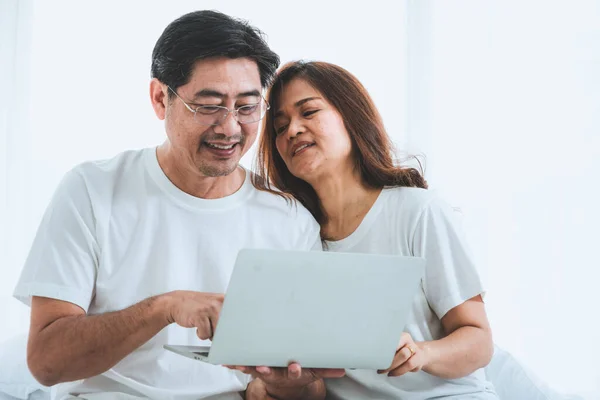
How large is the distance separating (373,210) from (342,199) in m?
0.11

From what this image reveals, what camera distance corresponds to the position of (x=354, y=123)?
2064 millimetres

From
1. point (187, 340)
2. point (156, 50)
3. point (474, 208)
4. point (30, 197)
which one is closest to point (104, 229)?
point (187, 340)

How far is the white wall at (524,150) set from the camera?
9.23ft

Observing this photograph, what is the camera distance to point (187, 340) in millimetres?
1763

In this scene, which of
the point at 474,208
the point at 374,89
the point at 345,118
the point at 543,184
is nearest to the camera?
the point at 345,118

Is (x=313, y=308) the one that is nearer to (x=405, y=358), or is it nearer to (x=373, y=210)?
(x=405, y=358)

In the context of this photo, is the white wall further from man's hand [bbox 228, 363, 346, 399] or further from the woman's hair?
man's hand [bbox 228, 363, 346, 399]

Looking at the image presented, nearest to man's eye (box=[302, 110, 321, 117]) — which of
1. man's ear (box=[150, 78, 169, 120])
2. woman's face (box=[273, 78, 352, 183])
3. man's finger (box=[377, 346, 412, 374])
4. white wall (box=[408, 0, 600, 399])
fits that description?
woman's face (box=[273, 78, 352, 183])

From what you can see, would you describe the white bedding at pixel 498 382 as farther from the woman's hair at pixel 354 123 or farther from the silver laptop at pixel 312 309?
the silver laptop at pixel 312 309

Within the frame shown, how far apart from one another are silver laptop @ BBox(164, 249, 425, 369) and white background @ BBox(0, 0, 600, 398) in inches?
65.1

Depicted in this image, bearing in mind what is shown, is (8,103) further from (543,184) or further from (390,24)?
(543,184)

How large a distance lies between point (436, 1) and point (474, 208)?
995 millimetres

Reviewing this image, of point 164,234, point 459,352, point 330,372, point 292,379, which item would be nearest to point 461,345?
point 459,352

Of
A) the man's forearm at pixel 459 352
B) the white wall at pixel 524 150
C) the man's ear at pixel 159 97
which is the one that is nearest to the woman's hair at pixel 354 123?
the man's ear at pixel 159 97
